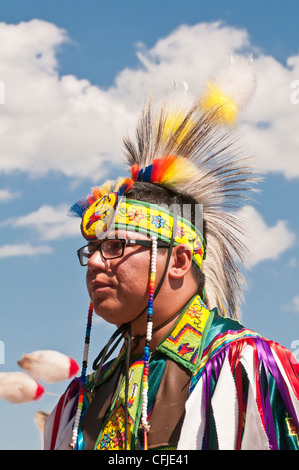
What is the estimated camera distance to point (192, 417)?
3070mm

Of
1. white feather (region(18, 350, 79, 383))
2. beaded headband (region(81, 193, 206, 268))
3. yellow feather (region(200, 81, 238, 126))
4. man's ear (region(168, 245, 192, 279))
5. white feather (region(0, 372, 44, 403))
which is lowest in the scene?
white feather (region(0, 372, 44, 403))

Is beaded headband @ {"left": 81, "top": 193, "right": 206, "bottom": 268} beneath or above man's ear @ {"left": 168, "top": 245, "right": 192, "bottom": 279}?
above

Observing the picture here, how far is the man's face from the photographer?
3.42 metres

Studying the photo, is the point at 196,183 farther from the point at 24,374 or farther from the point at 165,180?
the point at 24,374

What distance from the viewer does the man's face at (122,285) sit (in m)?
3.42

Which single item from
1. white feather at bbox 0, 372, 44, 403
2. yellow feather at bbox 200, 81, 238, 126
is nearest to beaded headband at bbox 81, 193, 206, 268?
yellow feather at bbox 200, 81, 238, 126

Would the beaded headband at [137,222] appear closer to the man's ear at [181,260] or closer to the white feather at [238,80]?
the man's ear at [181,260]

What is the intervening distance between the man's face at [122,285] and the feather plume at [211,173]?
2.01ft

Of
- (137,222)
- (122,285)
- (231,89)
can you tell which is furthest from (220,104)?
(122,285)

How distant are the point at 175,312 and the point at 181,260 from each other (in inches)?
11.9

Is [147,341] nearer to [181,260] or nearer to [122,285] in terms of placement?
[122,285]

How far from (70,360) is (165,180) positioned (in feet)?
4.34

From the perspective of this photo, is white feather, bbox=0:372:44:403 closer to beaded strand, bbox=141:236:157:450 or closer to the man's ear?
beaded strand, bbox=141:236:157:450

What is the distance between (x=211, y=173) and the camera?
3.94 metres
